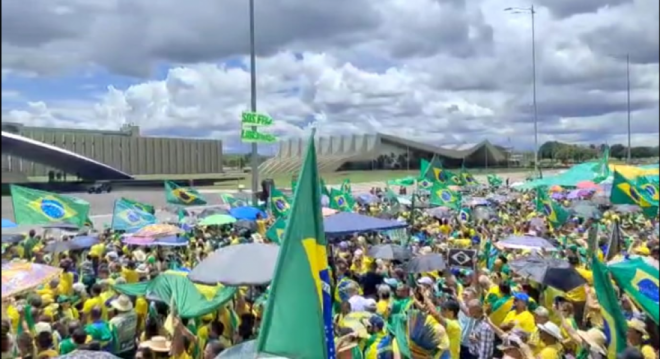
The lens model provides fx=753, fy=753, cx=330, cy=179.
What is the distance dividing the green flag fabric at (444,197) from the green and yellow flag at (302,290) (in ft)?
52.5

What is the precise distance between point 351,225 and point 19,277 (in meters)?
8.35

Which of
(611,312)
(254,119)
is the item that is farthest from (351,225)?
(254,119)

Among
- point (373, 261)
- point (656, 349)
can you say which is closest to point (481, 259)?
point (373, 261)

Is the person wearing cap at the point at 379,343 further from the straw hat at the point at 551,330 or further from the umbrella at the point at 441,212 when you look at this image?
the umbrella at the point at 441,212

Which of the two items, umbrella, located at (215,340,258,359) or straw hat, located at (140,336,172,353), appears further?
straw hat, located at (140,336,172,353)

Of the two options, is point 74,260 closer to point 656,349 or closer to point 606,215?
point 656,349

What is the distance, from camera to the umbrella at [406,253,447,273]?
9266mm

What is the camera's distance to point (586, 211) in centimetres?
1894

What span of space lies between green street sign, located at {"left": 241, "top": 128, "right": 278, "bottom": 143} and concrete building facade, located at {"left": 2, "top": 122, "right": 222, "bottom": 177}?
1778mm

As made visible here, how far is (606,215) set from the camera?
18.6 m

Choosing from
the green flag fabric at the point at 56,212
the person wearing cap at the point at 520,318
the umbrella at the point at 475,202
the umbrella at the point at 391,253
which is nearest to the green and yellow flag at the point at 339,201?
the umbrella at the point at 391,253

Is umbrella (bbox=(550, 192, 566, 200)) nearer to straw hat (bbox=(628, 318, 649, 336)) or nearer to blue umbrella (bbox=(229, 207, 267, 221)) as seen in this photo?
blue umbrella (bbox=(229, 207, 267, 221))

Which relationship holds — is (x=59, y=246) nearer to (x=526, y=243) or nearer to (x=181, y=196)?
(x=526, y=243)

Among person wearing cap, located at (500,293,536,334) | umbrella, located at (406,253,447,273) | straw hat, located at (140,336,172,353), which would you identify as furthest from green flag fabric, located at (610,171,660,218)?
straw hat, located at (140,336,172,353)
